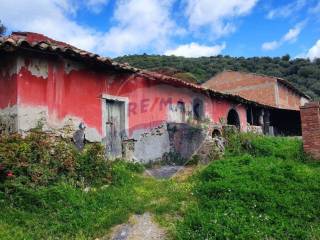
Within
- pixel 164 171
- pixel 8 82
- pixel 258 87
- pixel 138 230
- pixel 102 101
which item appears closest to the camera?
pixel 138 230

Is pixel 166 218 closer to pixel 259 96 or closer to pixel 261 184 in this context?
pixel 261 184

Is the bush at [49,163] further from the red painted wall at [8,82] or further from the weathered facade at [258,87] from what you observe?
the weathered facade at [258,87]

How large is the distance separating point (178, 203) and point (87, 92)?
14.1ft

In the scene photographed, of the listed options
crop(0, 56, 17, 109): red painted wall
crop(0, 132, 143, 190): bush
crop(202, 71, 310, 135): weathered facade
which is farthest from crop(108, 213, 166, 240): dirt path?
crop(202, 71, 310, 135): weathered facade

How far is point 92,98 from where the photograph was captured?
10.4m

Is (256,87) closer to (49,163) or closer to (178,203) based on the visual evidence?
(178,203)

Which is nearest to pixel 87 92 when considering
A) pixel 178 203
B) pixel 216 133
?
pixel 178 203

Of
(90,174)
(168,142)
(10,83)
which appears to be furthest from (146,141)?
(10,83)

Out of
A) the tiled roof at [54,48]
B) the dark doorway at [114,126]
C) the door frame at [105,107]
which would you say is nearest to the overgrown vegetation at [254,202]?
the dark doorway at [114,126]

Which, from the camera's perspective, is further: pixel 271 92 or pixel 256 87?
pixel 256 87

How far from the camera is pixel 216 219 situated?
6.50m

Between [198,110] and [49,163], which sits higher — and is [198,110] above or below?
above

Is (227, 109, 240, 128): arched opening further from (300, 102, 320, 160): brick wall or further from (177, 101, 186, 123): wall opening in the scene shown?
(300, 102, 320, 160): brick wall

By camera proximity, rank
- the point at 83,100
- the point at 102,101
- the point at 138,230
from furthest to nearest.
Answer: the point at 102,101 < the point at 83,100 < the point at 138,230
